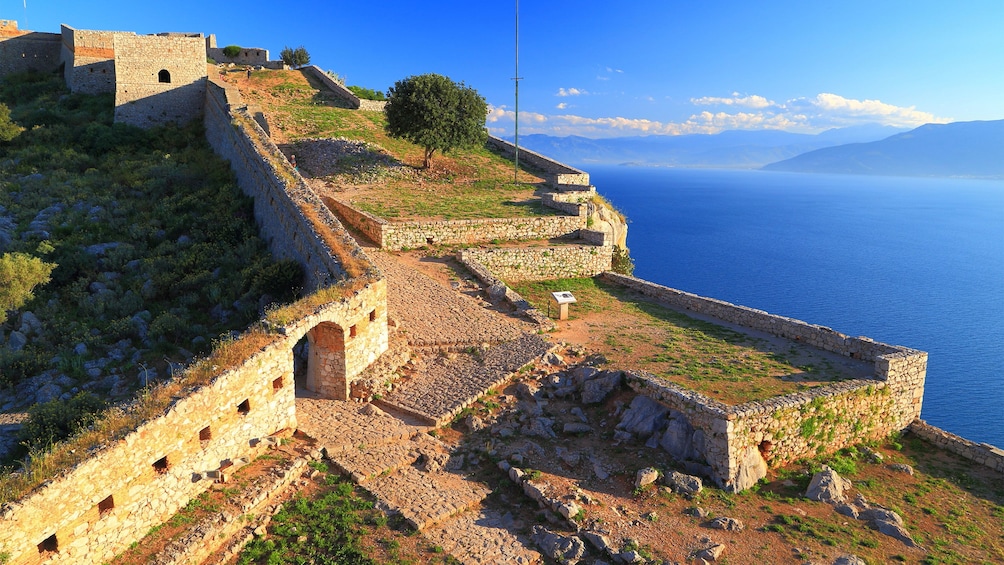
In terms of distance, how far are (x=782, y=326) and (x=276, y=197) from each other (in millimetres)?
15967

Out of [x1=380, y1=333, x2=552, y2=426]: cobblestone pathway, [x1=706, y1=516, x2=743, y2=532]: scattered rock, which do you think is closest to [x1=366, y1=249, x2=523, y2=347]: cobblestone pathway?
[x1=380, y1=333, x2=552, y2=426]: cobblestone pathway

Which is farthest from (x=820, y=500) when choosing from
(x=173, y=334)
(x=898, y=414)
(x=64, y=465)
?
(x=173, y=334)

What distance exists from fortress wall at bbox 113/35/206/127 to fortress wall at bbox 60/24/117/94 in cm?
220

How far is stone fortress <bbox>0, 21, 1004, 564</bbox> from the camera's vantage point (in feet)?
26.6

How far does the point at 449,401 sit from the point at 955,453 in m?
11.6

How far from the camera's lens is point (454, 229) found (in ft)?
75.4

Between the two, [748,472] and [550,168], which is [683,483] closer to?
[748,472]

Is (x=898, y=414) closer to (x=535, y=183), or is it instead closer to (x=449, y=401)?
(x=449, y=401)

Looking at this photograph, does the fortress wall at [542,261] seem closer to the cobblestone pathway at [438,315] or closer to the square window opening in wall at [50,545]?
the cobblestone pathway at [438,315]

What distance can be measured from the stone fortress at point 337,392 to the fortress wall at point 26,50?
17420mm

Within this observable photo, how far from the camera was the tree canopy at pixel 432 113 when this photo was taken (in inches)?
1238

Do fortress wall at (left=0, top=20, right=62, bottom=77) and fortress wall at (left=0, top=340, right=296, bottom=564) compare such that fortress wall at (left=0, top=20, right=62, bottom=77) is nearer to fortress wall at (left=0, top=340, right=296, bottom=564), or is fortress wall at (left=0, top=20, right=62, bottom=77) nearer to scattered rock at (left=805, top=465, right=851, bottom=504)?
fortress wall at (left=0, top=340, right=296, bottom=564)

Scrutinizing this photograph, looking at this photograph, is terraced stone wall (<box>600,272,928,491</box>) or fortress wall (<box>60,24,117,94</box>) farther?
fortress wall (<box>60,24,117,94</box>)

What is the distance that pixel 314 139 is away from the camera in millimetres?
33594
